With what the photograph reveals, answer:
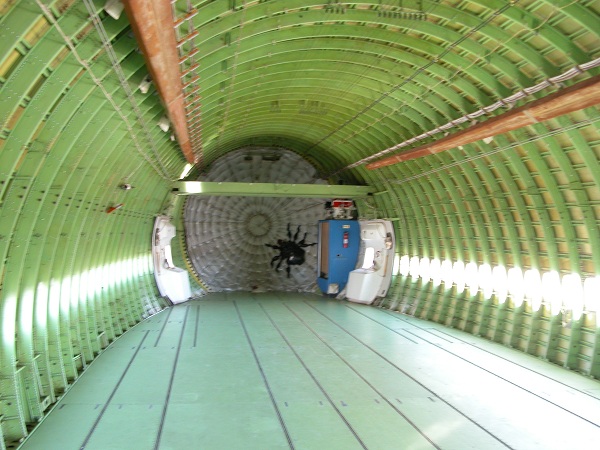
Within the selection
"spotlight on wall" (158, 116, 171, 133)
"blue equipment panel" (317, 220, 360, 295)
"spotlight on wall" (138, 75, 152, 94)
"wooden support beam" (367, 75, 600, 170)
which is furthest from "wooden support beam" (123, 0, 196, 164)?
"blue equipment panel" (317, 220, 360, 295)

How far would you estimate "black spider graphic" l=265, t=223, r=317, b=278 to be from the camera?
22781 mm

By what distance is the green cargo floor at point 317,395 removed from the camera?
7.15 m

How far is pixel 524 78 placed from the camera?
958 cm

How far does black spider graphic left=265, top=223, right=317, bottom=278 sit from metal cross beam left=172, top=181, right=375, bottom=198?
425cm

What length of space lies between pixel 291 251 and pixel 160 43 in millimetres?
17341

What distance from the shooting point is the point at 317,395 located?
29.3ft

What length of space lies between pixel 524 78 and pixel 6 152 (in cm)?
810

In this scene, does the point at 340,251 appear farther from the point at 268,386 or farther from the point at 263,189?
the point at 268,386

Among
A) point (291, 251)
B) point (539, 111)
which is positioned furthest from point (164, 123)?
point (291, 251)

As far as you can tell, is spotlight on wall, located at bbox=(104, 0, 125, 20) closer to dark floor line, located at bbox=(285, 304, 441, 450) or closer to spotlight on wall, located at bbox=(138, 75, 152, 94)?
spotlight on wall, located at bbox=(138, 75, 152, 94)

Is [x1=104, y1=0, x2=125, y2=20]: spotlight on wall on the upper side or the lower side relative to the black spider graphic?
upper

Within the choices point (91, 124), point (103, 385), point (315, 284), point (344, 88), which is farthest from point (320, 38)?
point (315, 284)

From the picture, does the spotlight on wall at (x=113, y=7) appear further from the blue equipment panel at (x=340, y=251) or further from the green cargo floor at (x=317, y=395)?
the blue equipment panel at (x=340, y=251)

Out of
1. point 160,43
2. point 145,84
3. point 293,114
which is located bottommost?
point 160,43
